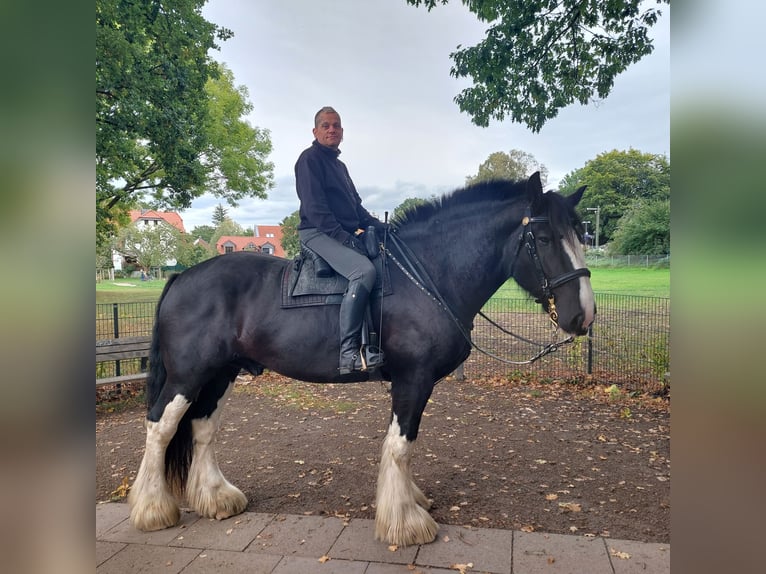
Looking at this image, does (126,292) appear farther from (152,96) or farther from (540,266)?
(540,266)

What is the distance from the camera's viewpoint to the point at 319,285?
343 cm

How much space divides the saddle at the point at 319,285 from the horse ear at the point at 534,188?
3.92 ft

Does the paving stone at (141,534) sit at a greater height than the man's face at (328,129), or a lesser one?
lesser

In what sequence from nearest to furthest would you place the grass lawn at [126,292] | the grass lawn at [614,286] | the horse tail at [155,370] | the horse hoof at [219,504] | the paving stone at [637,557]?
the paving stone at [637,557]
the horse hoof at [219,504]
the horse tail at [155,370]
the grass lawn at [614,286]
the grass lawn at [126,292]

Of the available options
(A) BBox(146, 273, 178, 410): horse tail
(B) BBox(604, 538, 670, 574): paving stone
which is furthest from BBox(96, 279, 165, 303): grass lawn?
(B) BBox(604, 538, 670, 574): paving stone

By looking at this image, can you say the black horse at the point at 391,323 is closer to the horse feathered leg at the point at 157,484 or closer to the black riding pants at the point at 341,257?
the horse feathered leg at the point at 157,484

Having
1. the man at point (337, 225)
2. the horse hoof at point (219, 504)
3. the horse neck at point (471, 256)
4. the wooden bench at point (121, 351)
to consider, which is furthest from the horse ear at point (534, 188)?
the wooden bench at point (121, 351)

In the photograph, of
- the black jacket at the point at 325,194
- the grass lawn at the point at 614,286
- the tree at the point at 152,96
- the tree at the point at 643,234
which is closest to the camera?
the black jacket at the point at 325,194

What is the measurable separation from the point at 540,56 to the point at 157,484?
7.52 meters

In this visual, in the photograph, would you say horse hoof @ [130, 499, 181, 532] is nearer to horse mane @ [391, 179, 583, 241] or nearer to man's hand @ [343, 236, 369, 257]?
man's hand @ [343, 236, 369, 257]

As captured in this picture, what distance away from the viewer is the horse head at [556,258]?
2.98 meters
